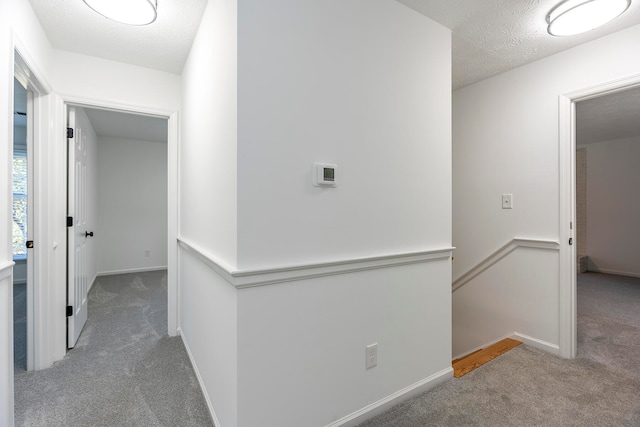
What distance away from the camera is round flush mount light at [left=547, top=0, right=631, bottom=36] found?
160 cm

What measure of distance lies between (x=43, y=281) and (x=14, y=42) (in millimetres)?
1509

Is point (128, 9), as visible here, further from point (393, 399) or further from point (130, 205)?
point (130, 205)

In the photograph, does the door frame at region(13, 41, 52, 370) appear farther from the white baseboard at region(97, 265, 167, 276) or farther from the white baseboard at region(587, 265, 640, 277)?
the white baseboard at region(587, 265, 640, 277)

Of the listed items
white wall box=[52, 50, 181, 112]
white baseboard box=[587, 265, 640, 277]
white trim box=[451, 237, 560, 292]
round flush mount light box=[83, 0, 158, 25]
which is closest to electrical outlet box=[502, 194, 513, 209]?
white trim box=[451, 237, 560, 292]

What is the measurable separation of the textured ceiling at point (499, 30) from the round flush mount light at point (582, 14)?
60 millimetres

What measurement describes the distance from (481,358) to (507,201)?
131cm

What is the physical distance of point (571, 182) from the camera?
7.29 ft

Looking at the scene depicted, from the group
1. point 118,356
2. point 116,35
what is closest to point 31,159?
point 116,35

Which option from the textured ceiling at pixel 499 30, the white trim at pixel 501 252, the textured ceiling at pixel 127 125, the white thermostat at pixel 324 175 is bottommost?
the white trim at pixel 501 252

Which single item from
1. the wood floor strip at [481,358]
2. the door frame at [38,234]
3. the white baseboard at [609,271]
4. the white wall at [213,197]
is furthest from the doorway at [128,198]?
the white baseboard at [609,271]

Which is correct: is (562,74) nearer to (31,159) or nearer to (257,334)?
(257,334)

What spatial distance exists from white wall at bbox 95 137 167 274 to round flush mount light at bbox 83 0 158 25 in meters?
4.01

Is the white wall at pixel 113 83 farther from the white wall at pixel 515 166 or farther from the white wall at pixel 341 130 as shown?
the white wall at pixel 515 166

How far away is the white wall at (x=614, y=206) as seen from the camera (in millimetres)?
4875
